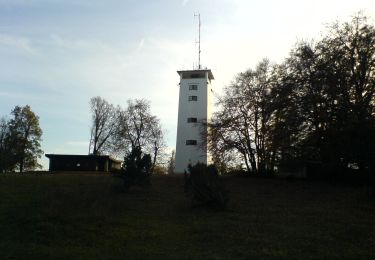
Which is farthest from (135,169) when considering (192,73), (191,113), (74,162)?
→ (192,73)

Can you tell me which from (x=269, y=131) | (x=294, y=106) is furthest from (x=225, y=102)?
(x=294, y=106)

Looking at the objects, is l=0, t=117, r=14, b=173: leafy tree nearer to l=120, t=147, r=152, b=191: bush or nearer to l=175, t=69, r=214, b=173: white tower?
l=175, t=69, r=214, b=173: white tower

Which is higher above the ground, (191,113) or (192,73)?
(192,73)

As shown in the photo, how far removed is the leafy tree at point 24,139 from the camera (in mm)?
56844

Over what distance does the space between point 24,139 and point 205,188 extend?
40755 mm

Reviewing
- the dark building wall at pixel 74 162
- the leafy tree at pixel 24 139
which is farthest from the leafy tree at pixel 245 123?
the leafy tree at pixel 24 139

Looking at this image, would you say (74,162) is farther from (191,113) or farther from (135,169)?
(135,169)

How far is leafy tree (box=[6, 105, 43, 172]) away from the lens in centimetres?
5684

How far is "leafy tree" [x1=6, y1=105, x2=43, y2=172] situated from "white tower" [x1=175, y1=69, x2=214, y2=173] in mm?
19681

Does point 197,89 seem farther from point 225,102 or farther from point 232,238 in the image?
point 232,238

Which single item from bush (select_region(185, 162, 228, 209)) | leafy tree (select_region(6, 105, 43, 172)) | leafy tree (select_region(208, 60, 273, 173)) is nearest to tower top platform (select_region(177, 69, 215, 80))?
leafy tree (select_region(208, 60, 273, 173))

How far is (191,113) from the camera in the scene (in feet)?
164

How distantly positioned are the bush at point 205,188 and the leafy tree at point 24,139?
38.2 m

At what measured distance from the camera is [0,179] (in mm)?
34375
